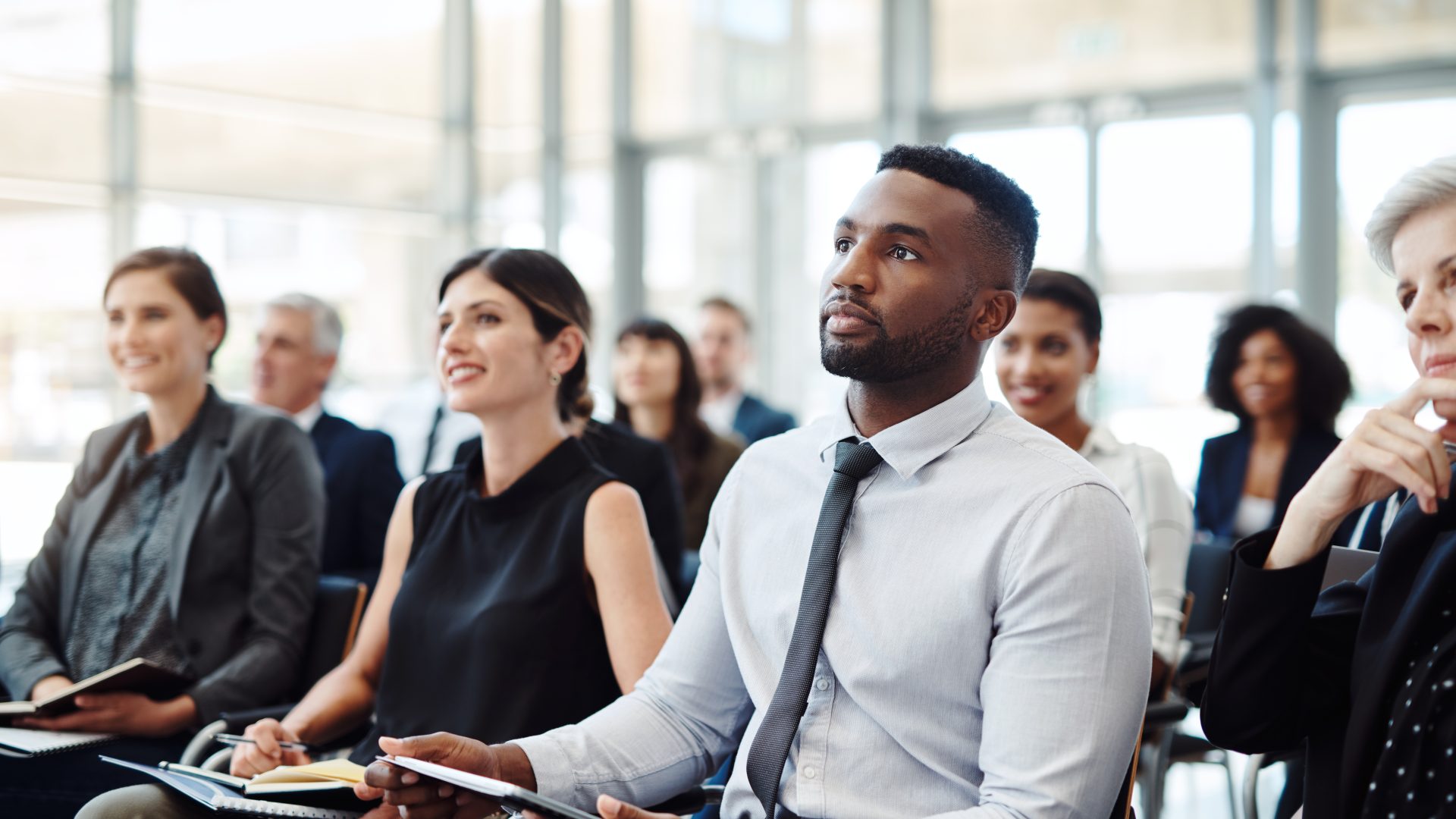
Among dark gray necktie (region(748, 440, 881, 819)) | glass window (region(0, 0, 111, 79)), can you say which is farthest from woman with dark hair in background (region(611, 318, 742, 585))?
glass window (region(0, 0, 111, 79))

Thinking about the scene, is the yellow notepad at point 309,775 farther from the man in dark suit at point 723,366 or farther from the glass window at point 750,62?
the glass window at point 750,62

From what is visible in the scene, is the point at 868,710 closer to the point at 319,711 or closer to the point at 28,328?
the point at 319,711

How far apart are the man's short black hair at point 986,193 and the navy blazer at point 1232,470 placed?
2.80m

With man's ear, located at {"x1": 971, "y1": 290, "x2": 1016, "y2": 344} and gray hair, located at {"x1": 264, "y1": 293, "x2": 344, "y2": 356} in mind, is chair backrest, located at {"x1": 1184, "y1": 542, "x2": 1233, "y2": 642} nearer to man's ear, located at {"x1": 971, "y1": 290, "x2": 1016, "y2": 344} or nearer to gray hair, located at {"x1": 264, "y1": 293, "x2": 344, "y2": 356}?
man's ear, located at {"x1": 971, "y1": 290, "x2": 1016, "y2": 344}

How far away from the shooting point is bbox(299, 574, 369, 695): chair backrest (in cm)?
273

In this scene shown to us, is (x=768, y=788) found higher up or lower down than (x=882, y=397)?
lower down

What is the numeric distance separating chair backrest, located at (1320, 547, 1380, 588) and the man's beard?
518 mm

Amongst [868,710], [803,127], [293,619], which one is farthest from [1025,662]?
[803,127]

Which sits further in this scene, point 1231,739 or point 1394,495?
point 1394,495

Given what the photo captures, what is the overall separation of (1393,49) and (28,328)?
7.15m

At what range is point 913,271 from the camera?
5.16 ft

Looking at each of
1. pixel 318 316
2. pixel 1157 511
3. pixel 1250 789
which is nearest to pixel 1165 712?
pixel 1250 789

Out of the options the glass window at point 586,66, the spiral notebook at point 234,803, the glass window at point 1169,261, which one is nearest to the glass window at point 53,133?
the glass window at point 586,66

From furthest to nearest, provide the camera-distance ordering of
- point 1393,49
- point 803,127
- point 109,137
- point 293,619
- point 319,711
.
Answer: point 803,127 → point 109,137 → point 1393,49 → point 293,619 → point 319,711
